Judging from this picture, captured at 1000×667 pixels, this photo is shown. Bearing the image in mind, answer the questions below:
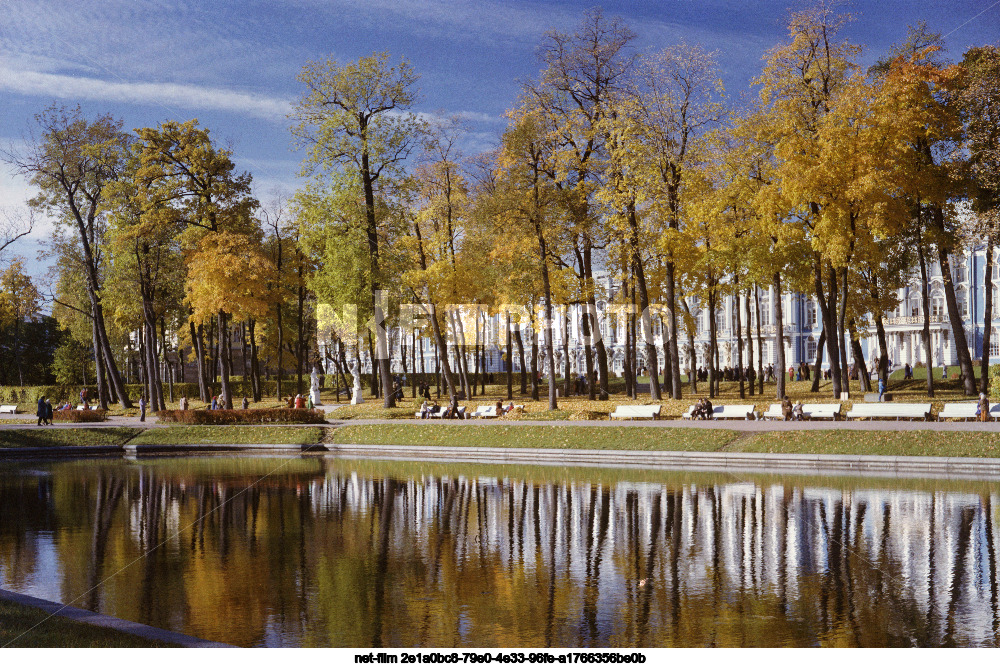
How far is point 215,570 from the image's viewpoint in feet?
41.0

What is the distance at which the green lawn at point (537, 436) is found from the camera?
27391mm

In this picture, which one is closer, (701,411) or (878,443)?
(878,443)

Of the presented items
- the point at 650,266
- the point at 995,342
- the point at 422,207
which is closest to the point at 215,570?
the point at 650,266

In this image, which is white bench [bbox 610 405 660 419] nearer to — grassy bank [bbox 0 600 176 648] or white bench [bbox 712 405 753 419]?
white bench [bbox 712 405 753 419]

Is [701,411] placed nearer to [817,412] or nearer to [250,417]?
[817,412]

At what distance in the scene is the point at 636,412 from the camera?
34.2 metres

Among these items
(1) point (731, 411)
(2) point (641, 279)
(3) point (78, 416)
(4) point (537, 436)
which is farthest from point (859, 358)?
(3) point (78, 416)

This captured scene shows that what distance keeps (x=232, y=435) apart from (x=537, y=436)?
12.9 metres

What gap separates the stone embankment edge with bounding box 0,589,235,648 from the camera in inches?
316

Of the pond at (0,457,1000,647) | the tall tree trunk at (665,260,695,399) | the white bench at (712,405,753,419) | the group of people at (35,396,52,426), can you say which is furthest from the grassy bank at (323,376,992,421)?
the pond at (0,457,1000,647)

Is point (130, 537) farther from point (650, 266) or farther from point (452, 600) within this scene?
point (650, 266)

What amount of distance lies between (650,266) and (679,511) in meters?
26.9

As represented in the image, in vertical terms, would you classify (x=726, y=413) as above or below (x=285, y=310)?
below

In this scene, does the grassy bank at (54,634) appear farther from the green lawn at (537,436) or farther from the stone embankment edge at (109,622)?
the green lawn at (537,436)
